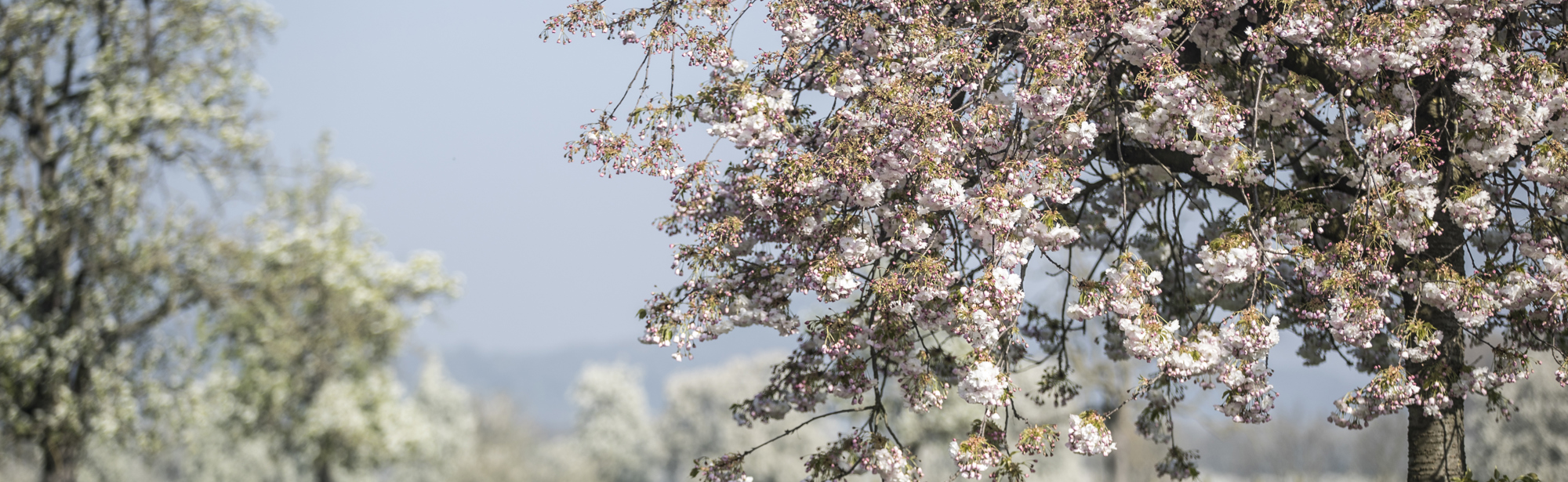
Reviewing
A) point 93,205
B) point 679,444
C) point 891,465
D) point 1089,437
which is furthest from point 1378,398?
point 679,444

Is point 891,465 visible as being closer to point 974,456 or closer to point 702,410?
point 974,456

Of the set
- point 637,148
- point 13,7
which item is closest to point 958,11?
point 637,148

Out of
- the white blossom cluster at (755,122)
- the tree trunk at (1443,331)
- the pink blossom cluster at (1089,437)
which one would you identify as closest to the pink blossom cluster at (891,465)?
the pink blossom cluster at (1089,437)

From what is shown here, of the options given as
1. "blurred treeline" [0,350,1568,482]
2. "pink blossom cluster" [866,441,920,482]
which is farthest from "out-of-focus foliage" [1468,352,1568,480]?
"pink blossom cluster" [866,441,920,482]

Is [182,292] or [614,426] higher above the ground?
[614,426]

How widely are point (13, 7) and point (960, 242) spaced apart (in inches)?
541

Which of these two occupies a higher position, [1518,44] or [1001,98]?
[1518,44]

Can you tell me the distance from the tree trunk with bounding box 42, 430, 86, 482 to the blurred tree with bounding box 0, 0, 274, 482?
0.02 metres

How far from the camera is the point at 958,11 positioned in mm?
6086

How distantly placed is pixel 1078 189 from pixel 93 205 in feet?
45.4

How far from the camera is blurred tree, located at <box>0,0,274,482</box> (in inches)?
560

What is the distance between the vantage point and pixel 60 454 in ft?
47.0

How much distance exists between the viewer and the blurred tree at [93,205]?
14227 mm

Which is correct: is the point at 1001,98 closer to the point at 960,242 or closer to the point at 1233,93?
the point at 960,242
